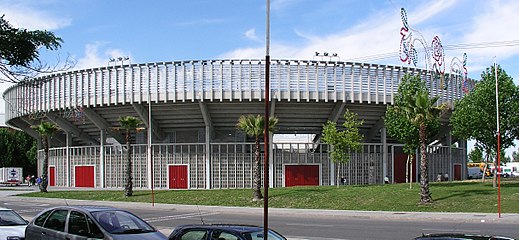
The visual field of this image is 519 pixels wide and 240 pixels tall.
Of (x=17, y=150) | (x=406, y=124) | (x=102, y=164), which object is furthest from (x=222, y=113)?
(x=17, y=150)

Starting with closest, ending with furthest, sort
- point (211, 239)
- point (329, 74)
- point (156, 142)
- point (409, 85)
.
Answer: point (211, 239), point (409, 85), point (329, 74), point (156, 142)

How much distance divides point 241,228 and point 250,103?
39586mm

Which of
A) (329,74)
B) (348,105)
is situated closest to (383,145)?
(348,105)

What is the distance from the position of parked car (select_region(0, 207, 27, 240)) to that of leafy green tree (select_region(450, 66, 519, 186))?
30.6 metres

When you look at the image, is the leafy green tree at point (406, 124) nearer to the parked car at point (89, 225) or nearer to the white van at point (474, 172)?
the parked car at point (89, 225)

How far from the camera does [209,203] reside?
124 ft

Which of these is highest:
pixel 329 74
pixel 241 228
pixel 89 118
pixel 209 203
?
pixel 329 74

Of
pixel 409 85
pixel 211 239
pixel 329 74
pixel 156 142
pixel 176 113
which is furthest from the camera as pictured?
pixel 156 142

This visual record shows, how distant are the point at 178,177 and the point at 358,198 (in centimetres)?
2130

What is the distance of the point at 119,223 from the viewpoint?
12.6 meters

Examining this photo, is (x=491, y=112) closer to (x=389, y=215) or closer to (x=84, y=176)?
(x=389, y=215)

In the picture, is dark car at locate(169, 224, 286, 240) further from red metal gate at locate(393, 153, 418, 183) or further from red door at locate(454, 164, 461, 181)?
red door at locate(454, 164, 461, 181)

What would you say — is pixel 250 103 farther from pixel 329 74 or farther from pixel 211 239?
pixel 211 239

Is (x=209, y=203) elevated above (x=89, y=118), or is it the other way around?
(x=89, y=118)
